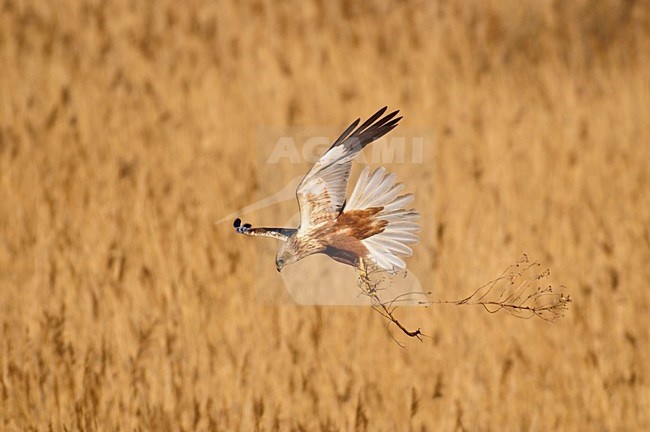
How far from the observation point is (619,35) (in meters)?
6.98

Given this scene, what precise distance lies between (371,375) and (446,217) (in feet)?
3.15

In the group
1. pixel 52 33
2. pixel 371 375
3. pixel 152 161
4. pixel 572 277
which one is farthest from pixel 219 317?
pixel 52 33

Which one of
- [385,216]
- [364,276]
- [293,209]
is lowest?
[364,276]

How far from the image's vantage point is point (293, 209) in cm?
417

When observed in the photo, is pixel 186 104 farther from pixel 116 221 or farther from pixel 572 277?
pixel 572 277

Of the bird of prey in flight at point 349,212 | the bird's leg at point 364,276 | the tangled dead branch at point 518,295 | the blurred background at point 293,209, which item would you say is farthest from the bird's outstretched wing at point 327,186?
the blurred background at point 293,209

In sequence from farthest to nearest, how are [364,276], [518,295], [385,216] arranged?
[518,295] < [364,276] < [385,216]

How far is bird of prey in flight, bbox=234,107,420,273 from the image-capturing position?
286 cm

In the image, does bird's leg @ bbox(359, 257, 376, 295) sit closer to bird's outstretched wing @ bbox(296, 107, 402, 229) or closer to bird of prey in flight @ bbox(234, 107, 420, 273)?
bird of prey in flight @ bbox(234, 107, 420, 273)

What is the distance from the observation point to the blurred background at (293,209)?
13.7ft

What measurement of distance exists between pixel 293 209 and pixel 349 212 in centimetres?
132

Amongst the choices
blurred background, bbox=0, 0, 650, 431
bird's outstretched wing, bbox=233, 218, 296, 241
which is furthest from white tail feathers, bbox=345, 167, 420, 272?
blurred background, bbox=0, 0, 650, 431

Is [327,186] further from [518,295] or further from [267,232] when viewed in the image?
[518,295]

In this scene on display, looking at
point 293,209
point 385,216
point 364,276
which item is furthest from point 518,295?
point 385,216
